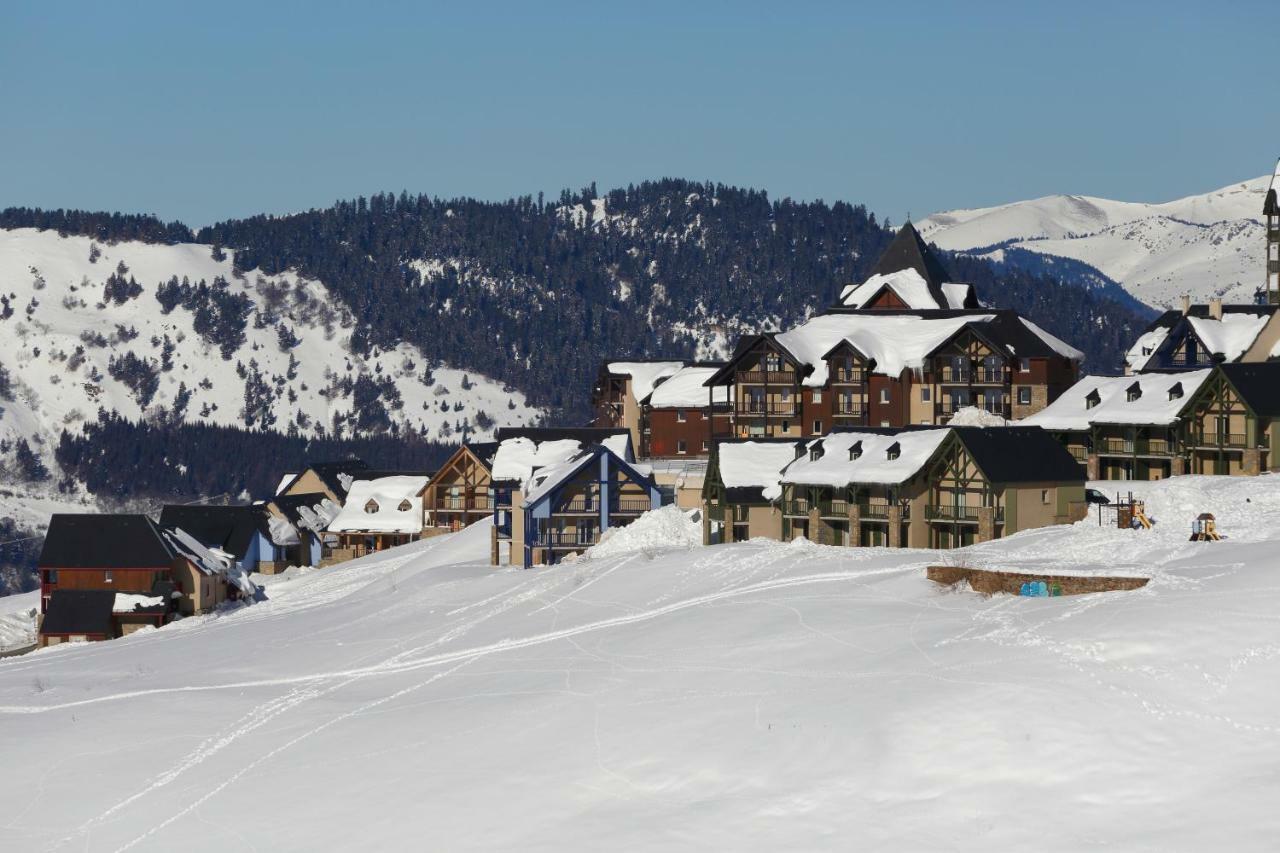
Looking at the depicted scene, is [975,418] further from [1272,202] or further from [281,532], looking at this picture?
Answer: [281,532]

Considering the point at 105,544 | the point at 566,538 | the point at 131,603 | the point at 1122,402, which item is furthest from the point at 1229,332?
the point at 105,544

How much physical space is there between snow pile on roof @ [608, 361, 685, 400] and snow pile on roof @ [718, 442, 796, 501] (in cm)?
3093

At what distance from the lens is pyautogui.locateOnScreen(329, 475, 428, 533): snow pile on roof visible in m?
124

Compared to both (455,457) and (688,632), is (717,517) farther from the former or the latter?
(455,457)

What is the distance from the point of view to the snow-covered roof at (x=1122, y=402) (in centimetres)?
8469

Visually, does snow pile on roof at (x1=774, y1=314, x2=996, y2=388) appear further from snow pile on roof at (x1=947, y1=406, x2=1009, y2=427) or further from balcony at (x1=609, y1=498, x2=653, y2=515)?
balcony at (x1=609, y1=498, x2=653, y2=515)

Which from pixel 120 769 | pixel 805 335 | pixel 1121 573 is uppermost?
pixel 805 335

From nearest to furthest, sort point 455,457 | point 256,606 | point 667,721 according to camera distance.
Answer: point 667,721, point 256,606, point 455,457

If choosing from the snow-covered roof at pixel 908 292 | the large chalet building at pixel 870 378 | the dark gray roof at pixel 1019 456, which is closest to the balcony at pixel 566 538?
the large chalet building at pixel 870 378

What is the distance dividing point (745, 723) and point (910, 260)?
78.6 meters

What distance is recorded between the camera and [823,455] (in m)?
84.1

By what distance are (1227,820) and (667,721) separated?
1522 centimetres

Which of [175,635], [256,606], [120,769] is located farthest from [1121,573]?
[256,606]

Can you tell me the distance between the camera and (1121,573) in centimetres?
5831
